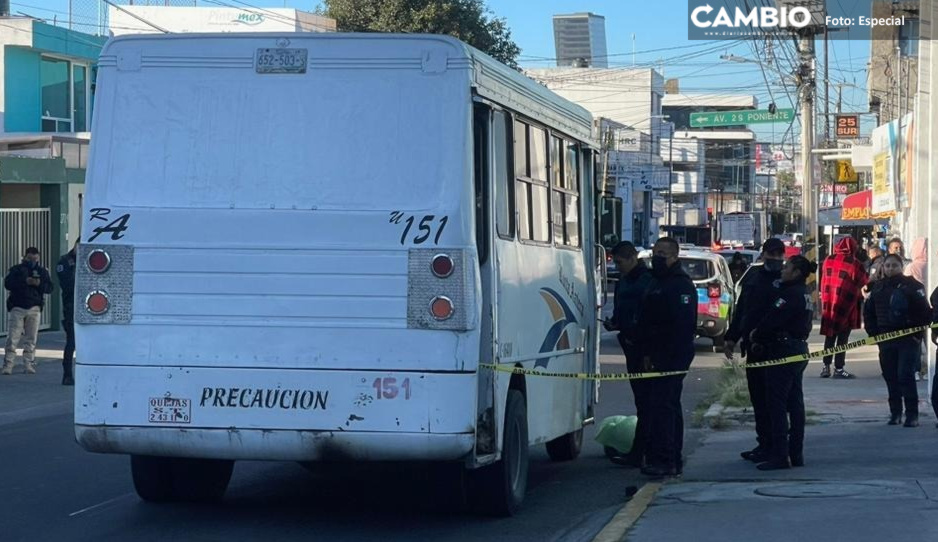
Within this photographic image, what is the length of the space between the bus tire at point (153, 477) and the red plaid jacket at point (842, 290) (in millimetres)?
11524

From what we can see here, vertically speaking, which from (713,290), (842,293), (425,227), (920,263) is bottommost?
(713,290)

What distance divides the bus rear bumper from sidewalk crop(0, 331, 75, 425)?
749cm

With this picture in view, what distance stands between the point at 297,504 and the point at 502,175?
284 centimetres

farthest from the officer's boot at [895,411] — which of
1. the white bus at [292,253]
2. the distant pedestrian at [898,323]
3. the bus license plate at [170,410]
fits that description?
the bus license plate at [170,410]

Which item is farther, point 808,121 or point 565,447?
point 808,121

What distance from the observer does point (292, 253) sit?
26.3 ft

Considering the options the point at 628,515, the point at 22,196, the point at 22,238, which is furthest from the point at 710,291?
the point at 628,515

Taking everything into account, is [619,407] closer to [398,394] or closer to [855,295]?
[855,295]

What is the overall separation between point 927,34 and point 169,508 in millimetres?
12733

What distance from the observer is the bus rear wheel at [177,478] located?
9.23m

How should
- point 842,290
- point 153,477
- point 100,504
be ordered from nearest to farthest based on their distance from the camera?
1. point 153,477
2. point 100,504
3. point 842,290

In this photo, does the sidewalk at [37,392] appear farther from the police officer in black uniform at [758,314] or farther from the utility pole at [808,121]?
the utility pole at [808,121]

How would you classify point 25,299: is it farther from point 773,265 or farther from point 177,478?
point 773,265

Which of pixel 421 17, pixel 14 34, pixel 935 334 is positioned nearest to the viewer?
pixel 935 334
